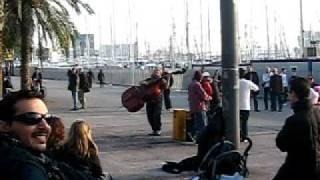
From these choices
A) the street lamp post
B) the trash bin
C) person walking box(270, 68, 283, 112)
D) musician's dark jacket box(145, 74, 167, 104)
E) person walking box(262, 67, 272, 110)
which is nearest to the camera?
the street lamp post

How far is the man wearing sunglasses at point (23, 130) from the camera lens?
261 cm

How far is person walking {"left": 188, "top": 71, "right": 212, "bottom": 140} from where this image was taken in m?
14.5

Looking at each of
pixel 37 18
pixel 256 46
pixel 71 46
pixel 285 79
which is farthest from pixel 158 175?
pixel 256 46

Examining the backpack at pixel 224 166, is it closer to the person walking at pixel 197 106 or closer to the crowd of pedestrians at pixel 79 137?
the crowd of pedestrians at pixel 79 137

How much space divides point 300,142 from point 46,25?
1647 cm

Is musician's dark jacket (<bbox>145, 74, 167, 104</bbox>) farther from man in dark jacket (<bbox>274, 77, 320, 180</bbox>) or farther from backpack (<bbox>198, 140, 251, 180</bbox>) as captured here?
backpack (<bbox>198, 140, 251, 180</bbox>)

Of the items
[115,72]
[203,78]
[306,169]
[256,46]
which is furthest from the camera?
[256,46]

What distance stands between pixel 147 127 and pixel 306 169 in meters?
12.3

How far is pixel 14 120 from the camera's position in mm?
2861

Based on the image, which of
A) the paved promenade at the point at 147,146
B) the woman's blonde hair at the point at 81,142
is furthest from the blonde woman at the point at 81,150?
the paved promenade at the point at 147,146

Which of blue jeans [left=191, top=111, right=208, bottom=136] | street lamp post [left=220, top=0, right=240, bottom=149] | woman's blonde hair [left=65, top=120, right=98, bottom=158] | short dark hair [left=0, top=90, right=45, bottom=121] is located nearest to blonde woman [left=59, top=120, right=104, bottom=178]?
woman's blonde hair [left=65, top=120, right=98, bottom=158]

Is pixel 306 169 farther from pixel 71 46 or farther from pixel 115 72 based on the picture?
pixel 115 72

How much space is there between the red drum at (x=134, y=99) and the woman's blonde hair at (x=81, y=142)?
9774 mm

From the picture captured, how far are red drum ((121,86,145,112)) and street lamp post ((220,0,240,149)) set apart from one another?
857 cm
